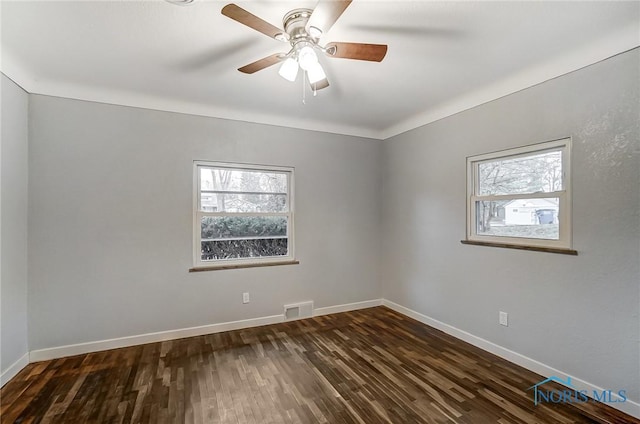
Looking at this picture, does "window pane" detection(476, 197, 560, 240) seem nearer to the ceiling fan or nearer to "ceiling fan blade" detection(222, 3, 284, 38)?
the ceiling fan

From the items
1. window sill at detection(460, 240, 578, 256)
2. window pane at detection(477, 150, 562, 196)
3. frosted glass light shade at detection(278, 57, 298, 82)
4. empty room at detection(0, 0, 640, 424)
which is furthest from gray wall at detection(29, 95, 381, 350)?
window pane at detection(477, 150, 562, 196)

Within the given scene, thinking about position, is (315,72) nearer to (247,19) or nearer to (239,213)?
(247,19)

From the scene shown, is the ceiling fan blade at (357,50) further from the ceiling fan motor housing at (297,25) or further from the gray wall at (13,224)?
the gray wall at (13,224)

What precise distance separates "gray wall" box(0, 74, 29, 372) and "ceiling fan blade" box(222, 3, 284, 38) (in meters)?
2.20

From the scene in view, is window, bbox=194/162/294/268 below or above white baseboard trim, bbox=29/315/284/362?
above

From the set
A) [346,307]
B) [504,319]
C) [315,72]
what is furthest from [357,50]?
[346,307]

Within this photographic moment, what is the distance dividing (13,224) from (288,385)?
2.64 meters

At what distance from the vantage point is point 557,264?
232 centimetres

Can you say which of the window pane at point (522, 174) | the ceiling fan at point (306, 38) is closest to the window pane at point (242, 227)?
the ceiling fan at point (306, 38)

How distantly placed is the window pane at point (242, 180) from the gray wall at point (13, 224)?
1495mm

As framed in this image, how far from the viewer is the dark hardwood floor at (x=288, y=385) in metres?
1.92

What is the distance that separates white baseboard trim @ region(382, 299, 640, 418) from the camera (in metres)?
1.94

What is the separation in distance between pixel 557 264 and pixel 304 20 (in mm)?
2611

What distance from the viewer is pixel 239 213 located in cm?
346
